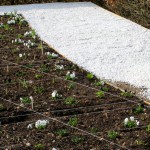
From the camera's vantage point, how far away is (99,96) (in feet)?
21.3

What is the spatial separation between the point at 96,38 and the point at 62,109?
4033mm

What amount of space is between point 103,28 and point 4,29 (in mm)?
2191

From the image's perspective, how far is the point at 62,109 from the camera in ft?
19.9

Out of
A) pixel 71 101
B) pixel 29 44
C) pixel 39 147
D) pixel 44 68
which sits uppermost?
pixel 29 44

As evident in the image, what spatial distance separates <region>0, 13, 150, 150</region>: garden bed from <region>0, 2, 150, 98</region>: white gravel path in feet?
1.44

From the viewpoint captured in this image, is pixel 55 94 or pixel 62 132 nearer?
pixel 62 132

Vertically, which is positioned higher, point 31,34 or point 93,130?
point 31,34

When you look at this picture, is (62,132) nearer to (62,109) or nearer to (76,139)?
(76,139)

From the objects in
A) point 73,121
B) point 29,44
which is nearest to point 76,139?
point 73,121

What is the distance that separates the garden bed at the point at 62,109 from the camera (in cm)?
520

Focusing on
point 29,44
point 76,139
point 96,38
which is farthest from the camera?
point 96,38

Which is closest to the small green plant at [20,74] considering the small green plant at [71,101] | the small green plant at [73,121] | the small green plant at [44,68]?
the small green plant at [44,68]

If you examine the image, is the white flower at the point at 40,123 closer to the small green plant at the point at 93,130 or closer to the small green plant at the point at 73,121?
the small green plant at the point at 73,121

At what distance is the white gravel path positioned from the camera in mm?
7773
